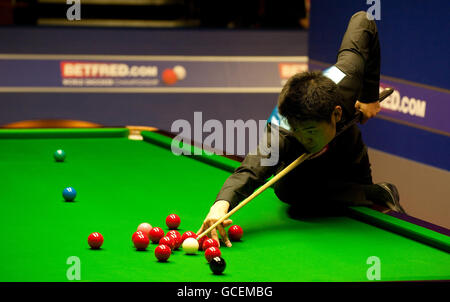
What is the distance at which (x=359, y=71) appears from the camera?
3004mm

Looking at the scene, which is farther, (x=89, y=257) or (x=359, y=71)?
(x=359, y=71)

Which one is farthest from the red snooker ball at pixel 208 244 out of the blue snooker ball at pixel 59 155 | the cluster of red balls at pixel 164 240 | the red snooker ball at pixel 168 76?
the red snooker ball at pixel 168 76

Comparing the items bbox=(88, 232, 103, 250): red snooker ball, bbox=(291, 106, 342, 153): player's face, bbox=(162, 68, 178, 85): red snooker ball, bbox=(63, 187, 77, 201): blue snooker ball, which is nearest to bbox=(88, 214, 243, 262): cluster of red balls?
bbox=(88, 232, 103, 250): red snooker ball

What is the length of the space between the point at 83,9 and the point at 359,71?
220 inches

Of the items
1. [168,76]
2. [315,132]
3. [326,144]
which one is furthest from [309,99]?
[168,76]

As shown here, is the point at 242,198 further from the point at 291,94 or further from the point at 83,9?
the point at 83,9

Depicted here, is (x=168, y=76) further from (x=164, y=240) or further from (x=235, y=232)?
(x=164, y=240)

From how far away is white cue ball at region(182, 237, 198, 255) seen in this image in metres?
2.38

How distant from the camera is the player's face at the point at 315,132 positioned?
2.70m

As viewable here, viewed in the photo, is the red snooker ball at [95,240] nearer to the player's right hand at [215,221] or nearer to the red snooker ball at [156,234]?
the red snooker ball at [156,234]

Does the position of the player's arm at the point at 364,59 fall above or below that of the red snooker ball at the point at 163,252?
above

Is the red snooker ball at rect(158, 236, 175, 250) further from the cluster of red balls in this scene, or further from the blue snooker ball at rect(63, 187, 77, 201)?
the blue snooker ball at rect(63, 187, 77, 201)

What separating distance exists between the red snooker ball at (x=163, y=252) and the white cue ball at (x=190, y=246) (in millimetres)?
95

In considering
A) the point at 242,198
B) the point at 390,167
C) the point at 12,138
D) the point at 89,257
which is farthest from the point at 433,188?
the point at 89,257
